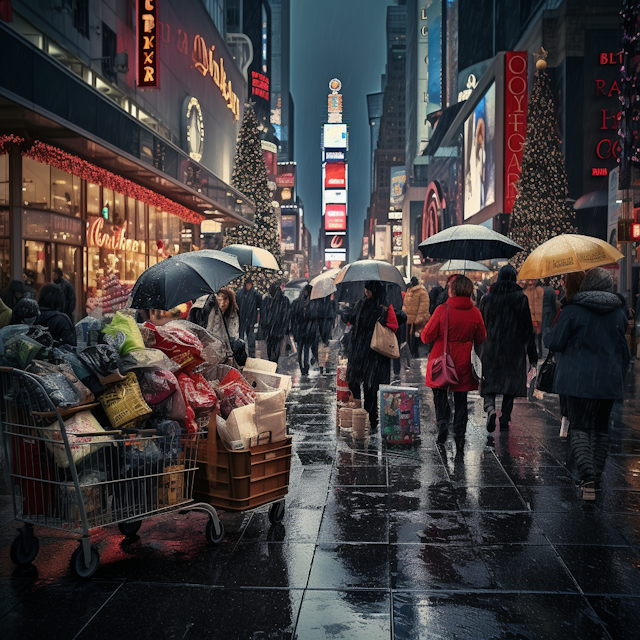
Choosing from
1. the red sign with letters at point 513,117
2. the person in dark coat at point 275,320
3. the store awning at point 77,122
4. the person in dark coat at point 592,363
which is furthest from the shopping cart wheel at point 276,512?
the red sign with letters at point 513,117

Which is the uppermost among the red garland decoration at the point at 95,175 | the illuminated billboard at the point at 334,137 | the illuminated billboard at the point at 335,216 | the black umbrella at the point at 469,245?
the illuminated billboard at the point at 334,137

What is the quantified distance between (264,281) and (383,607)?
31.9 m

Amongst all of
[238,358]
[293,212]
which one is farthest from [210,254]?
[293,212]

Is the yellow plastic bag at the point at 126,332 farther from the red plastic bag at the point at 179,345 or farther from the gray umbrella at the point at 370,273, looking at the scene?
the gray umbrella at the point at 370,273

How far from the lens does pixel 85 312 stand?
2158 cm

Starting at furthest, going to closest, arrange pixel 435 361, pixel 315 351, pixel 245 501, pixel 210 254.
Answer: pixel 315 351
pixel 435 361
pixel 210 254
pixel 245 501

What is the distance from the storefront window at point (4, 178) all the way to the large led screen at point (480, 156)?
31628mm

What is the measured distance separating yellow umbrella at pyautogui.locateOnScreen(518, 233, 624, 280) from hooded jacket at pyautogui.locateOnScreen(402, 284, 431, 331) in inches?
390

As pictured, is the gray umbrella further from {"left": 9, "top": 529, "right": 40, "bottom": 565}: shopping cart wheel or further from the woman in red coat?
{"left": 9, "top": 529, "right": 40, "bottom": 565}: shopping cart wheel

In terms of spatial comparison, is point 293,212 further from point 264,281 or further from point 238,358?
point 238,358

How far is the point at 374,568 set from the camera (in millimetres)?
4742

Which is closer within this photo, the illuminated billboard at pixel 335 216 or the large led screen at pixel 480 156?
the large led screen at pixel 480 156

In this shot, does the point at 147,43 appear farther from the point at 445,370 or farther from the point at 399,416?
the point at 445,370

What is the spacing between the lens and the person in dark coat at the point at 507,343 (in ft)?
30.0
